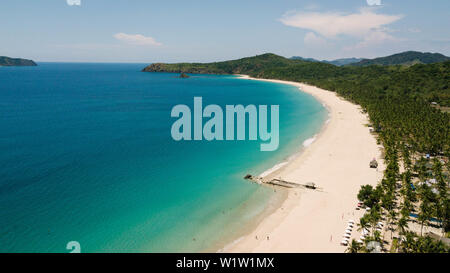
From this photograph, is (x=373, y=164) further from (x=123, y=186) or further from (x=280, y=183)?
(x=123, y=186)

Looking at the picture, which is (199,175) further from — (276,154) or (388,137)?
(388,137)

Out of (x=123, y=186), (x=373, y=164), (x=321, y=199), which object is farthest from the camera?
(x=373, y=164)

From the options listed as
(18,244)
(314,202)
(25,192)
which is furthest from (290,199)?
(25,192)

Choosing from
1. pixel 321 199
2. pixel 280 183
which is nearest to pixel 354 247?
pixel 321 199

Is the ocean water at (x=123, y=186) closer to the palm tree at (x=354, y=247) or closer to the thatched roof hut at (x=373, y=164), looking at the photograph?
the palm tree at (x=354, y=247)

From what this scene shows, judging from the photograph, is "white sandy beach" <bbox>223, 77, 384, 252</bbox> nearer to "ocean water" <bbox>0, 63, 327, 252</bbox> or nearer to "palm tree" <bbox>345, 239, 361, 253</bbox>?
"palm tree" <bbox>345, 239, 361, 253</bbox>

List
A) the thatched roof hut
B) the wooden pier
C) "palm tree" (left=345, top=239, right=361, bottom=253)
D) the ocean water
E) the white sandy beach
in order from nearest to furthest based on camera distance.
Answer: "palm tree" (left=345, top=239, right=361, bottom=253), the white sandy beach, the ocean water, the wooden pier, the thatched roof hut

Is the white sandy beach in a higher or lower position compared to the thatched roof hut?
lower

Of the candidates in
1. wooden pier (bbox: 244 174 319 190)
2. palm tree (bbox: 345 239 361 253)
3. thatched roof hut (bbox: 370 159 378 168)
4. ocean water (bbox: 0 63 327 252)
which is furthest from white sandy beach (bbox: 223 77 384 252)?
ocean water (bbox: 0 63 327 252)

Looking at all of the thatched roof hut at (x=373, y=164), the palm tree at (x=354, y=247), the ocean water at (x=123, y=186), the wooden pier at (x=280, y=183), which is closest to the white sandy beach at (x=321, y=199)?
the thatched roof hut at (x=373, y=164)
